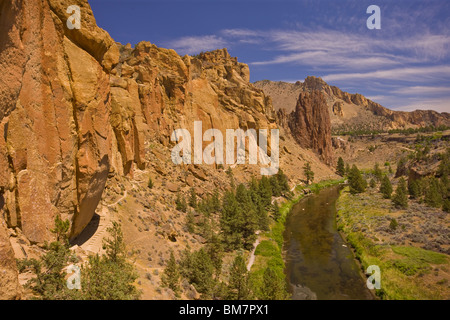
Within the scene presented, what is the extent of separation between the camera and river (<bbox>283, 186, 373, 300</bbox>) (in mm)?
26312

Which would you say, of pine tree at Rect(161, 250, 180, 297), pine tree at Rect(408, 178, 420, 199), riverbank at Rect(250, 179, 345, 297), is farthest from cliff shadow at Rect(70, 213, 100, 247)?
pine tree at Rect(408, 178, 420, 199)

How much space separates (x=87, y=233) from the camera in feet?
69.5

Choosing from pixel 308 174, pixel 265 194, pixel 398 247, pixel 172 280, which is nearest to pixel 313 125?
pixel 308 174

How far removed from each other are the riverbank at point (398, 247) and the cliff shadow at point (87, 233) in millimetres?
25284

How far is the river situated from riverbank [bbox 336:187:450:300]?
1.68 meters

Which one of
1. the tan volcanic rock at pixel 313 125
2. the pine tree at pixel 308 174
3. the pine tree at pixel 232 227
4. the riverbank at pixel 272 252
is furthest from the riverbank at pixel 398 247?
the tan volcanic rock at pixel 313 125

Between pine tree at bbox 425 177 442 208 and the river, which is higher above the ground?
pine tree at bbox 425 177 442 208

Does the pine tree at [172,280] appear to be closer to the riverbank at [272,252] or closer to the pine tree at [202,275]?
the pine tree at [202,275]

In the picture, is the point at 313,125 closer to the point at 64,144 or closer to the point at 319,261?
the point at 319,261

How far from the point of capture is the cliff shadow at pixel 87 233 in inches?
773

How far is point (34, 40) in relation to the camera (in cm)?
1371

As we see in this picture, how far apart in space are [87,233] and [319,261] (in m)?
25.8

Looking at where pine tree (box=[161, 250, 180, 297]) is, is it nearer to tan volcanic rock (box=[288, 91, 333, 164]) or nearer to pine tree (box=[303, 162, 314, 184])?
pine tree (box=[303, 162, 314, 184])
